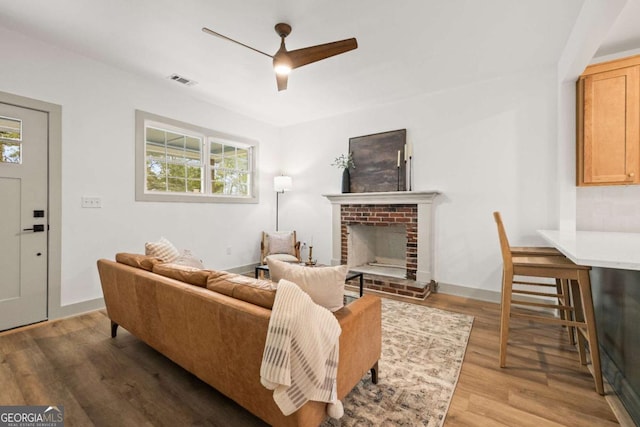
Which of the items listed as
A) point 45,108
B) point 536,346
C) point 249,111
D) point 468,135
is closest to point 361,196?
point 468,135

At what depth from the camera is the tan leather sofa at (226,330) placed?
4.25ft

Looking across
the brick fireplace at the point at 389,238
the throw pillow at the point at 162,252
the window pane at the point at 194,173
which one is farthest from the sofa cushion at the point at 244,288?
the window pane at the point at 194,173

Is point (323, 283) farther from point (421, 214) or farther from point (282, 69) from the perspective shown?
point (421, 214)

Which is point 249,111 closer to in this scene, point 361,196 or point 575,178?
point 361,196

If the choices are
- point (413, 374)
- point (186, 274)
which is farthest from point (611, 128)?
point (186, 274)

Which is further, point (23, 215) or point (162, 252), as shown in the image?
point (23, 215)

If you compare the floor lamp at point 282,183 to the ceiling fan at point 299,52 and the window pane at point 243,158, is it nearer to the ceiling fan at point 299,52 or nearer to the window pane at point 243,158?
the window pane at point 243,158

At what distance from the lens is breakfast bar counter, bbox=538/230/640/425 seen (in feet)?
4.61

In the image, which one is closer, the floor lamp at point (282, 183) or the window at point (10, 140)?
the window at point (10, 140)

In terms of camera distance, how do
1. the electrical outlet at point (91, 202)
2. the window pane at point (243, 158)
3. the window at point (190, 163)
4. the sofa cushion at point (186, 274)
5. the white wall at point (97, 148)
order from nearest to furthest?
1. the sofa cushion at point (186, 274)
2. the white wall at point (97, 148)
3. the electrical outlet at point (91, 202)
4. the window at point (190, 163)
5. the window pane at point (243, 158)

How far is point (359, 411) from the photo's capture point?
1581mm

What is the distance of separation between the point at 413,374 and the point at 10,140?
4029 millimetres

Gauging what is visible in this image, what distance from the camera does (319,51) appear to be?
230 cm

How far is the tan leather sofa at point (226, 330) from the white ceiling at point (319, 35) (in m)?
2.10
